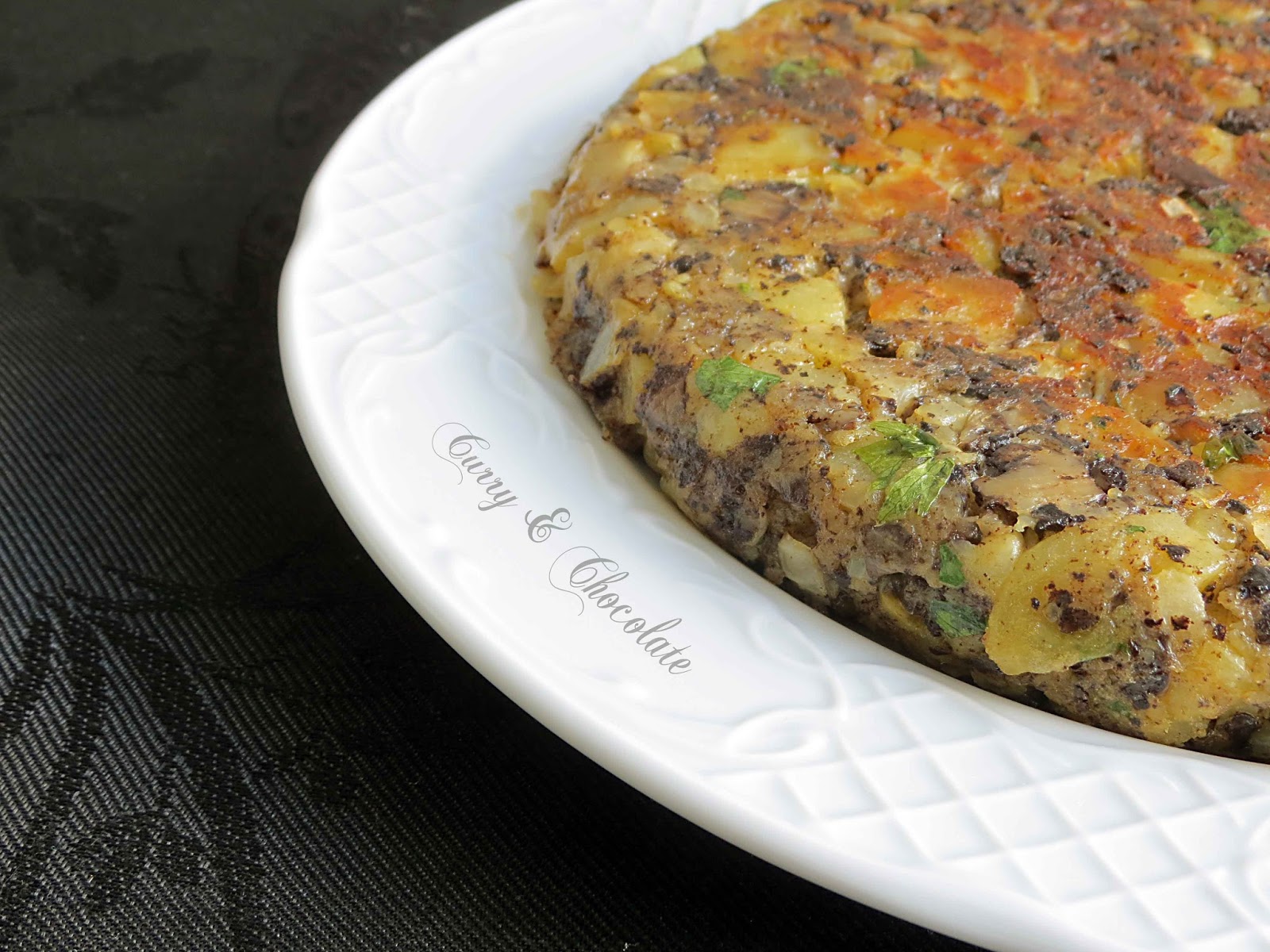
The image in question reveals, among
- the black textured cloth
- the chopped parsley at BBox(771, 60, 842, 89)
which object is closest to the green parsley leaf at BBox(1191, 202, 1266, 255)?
the chopped parsley at BBox(771, 60, 842, 89)

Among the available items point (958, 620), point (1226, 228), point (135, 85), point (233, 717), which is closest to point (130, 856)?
point (233, 717)

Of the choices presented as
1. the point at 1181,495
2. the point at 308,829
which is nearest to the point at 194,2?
the point at 308,829

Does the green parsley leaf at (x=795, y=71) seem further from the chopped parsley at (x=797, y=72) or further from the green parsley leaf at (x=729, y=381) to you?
the green parsley leaf at (x=729, y=381)

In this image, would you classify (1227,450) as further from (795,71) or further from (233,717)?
(233,717)

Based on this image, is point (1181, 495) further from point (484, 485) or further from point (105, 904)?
point (105, 904)

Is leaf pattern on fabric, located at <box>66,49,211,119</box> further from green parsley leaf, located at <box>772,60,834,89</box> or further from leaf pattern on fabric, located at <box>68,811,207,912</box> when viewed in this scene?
leaf pattern on fabric, located at <box>68,811,207,912</box>

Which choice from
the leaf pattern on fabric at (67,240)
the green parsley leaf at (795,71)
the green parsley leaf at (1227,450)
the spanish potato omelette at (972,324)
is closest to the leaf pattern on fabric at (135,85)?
the leaf pattern on fabric at (67,240)
